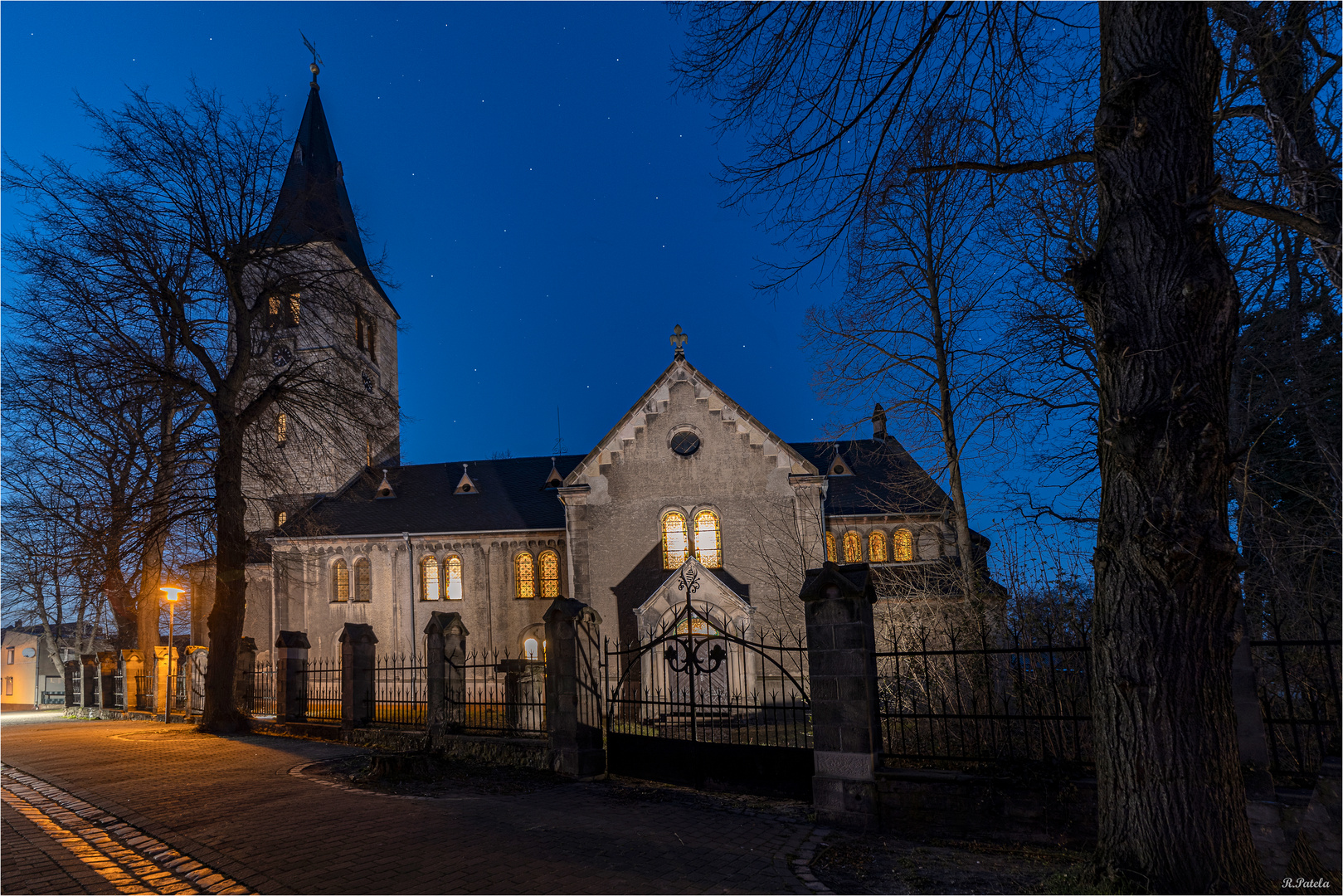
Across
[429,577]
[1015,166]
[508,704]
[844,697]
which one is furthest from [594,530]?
[1015,166]

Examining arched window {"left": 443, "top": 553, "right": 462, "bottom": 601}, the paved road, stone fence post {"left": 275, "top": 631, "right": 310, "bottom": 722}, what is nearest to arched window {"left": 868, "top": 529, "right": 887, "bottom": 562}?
arched window {"left": 443, "top": 553, "right": 462, "bottom": 601}

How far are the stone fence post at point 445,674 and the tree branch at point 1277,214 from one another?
A: 449 inches

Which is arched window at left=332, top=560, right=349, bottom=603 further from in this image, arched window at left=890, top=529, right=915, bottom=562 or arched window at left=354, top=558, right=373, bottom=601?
arched window at left=890, top=529, right=915, bottom=562

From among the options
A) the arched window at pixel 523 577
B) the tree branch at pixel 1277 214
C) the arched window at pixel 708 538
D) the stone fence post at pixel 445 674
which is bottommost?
the stone fence post at pixel 445 674

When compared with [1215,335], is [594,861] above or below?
below

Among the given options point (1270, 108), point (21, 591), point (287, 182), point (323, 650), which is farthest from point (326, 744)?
point (287, 182)

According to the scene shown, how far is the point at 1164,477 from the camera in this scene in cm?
501

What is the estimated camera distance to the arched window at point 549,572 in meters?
29.7

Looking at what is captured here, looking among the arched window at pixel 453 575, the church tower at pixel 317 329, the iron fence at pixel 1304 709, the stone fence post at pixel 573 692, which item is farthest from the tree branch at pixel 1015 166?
the arched window at pixel 453 575

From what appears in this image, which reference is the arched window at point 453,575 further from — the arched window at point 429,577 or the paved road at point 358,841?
the paved road at point 358,841

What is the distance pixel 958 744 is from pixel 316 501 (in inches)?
1117

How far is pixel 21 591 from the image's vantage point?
29.4m

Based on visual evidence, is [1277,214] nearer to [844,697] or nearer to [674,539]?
[844,697]

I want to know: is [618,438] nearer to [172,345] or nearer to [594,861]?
[172,345]
